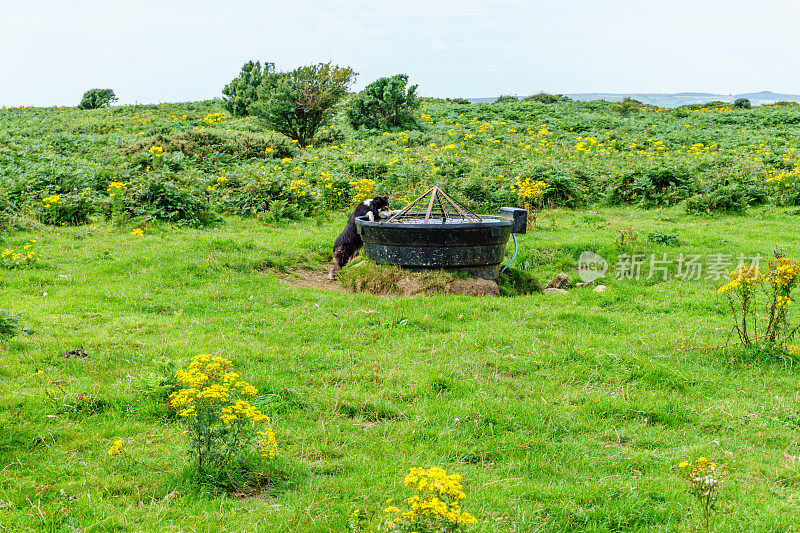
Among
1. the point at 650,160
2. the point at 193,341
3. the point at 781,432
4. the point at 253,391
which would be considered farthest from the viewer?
the point at 650,160

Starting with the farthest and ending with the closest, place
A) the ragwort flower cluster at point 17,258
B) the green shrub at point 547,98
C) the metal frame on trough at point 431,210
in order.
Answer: the green shrub at point 547,98, the metal frame on trough at point 431,210, the ragwort flower cluster at point 17,258

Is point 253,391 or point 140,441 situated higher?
point 253,391

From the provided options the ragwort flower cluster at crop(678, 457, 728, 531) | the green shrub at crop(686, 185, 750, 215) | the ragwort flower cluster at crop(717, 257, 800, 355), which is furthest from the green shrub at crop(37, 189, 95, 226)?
the green shrub at crop(686, 185, 750, 215)

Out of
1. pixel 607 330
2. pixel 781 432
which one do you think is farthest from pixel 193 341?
pixel 781 432

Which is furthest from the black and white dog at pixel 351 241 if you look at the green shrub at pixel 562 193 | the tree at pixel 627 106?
the tree at pixel 627 106

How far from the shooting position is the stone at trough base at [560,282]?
1050 centimetres

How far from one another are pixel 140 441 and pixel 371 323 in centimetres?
358

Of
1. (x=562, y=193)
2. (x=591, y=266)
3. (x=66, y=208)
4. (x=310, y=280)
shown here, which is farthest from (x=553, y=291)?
(x=66, y=208)

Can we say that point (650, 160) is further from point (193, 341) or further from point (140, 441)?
point (140, 441)

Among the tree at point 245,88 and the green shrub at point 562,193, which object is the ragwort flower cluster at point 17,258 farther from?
the tree at point 245,88

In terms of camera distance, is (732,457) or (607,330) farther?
(607,330)

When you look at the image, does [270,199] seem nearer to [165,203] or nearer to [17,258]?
[165,203]

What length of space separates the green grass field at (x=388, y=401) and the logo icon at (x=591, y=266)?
22.6 inches

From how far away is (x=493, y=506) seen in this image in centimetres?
406
